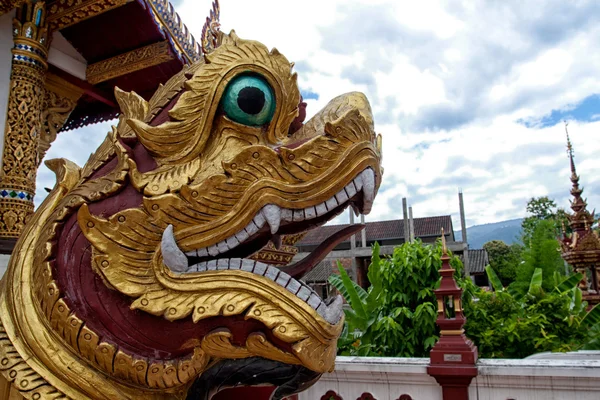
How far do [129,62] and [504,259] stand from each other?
27.2 meters

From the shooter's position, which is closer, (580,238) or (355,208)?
(355,208)

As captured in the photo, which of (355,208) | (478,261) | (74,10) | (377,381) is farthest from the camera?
(478,261)

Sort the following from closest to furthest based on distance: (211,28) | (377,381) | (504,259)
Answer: (211,28) → (377,381) → (504,259)

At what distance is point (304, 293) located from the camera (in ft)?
4.26

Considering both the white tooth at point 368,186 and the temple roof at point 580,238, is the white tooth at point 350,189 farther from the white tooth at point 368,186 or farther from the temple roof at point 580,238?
the temple roof at point 580,238

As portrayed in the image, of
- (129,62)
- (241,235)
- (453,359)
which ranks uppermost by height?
(129,62)

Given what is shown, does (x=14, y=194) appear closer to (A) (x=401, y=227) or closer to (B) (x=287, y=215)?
(B) (x=287, y=215)

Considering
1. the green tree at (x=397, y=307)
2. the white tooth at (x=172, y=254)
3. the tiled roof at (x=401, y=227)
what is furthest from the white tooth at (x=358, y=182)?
the tiled roof at (x=401, y=227)

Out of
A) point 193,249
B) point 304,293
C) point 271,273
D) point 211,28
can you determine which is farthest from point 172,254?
point 211,28

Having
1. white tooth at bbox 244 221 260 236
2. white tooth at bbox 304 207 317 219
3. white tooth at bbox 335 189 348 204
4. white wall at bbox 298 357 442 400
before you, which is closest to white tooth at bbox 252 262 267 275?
white tooth at bbox 244 221 260 236

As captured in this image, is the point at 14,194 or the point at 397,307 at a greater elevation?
the point at 14,194

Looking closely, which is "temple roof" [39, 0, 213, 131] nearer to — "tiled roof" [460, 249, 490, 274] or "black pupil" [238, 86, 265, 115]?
"black pupil" [238, 86, 265, 115]

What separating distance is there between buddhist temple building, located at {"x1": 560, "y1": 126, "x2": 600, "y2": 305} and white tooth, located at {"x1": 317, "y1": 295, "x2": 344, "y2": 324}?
41.2ft

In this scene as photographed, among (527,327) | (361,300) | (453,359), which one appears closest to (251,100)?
(453,359)
